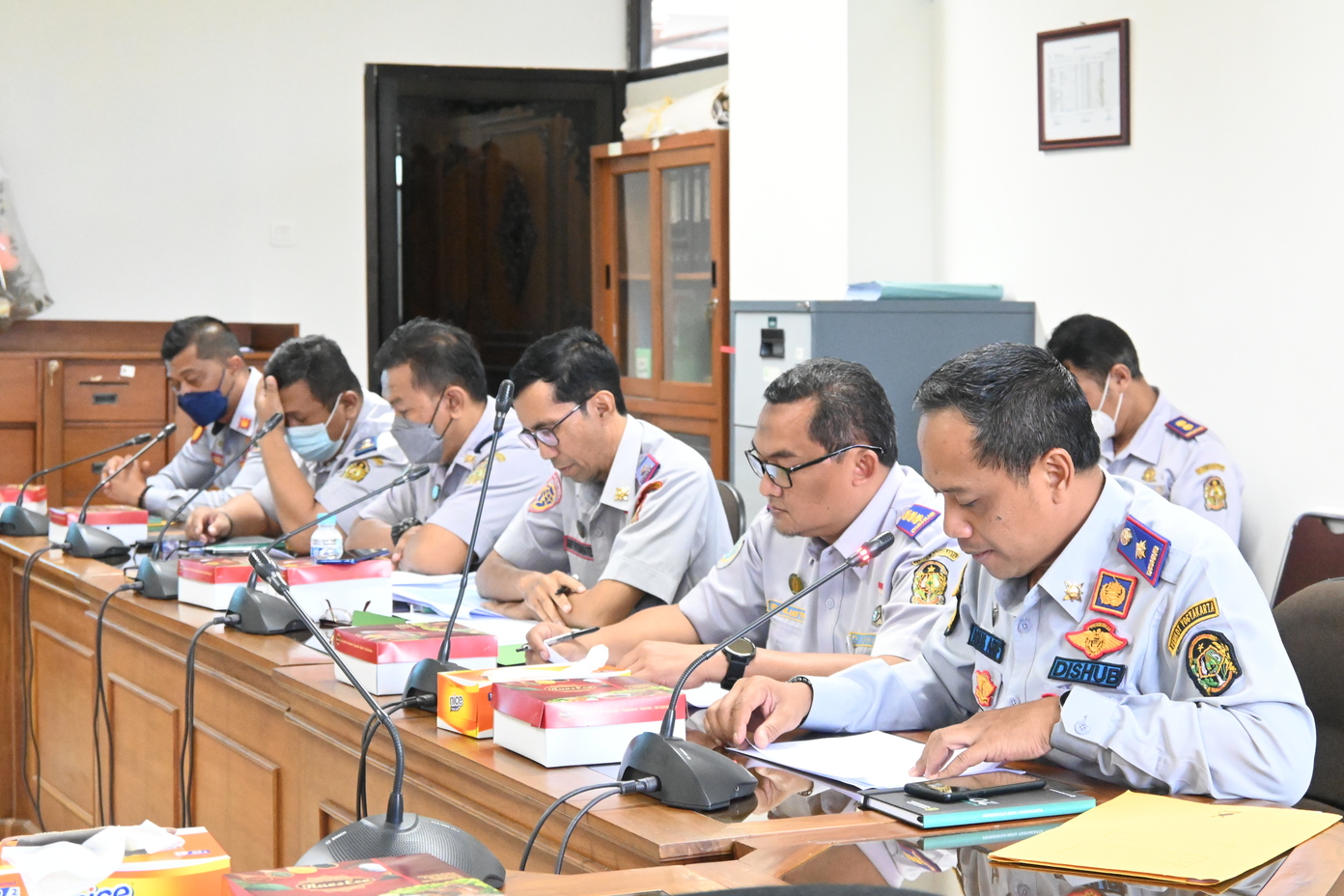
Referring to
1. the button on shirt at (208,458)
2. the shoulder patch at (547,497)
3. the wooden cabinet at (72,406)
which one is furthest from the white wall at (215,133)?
the shoulder patch at (547,497)

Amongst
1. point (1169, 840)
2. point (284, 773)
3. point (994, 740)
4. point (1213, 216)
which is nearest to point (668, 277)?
point (1213, 216)

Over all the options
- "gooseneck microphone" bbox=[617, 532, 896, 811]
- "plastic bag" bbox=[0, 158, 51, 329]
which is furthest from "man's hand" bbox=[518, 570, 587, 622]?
"plastic bag" bbox=[0, 158, 51, 329]

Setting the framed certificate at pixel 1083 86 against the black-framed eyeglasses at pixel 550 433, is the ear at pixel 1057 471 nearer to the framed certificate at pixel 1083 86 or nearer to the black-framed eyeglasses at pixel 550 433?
the black-framed eyeglasses at pixel 550 433

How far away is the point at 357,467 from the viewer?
12.4 feet

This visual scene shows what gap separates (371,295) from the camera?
20.3 feet

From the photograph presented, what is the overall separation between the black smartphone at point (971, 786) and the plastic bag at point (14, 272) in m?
4.97

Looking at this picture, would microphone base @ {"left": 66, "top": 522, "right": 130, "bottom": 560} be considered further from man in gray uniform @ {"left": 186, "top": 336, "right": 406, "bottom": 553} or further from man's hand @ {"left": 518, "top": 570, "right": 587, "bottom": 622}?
man's hand @ {"left": 518, "top": 570, "right": 587, "bottom": 622}

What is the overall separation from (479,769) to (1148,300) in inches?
104

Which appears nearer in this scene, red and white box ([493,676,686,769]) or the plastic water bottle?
red and white box ([493,676,686,769])

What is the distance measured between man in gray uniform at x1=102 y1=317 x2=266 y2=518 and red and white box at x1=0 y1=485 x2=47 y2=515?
0.76 feet

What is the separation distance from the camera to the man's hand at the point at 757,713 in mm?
1688

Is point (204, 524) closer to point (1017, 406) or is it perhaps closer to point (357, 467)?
point (357, 467)

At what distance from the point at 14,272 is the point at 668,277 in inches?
98.7

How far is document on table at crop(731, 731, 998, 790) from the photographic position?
1.54m
